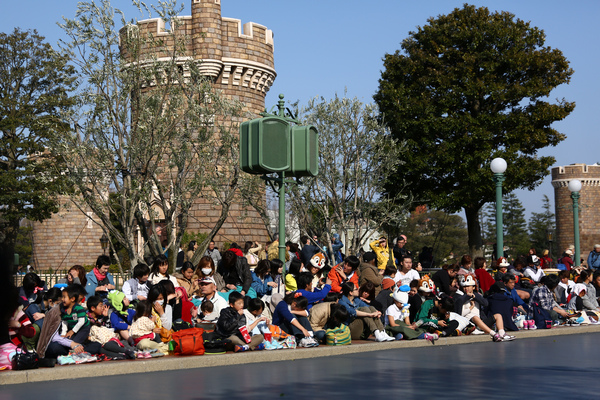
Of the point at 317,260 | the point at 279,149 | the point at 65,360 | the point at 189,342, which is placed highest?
the point at 279,149

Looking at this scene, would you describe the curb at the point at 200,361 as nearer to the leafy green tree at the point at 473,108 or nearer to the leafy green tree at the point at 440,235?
the leafy green tree at the point at 473,108

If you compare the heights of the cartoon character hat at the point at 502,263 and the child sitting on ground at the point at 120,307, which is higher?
the cartoon character hat at the point at 502,263

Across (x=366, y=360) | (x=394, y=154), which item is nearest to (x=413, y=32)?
(x=394, y=154)

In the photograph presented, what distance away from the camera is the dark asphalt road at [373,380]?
7.24 meters

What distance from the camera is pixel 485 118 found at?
106 feet

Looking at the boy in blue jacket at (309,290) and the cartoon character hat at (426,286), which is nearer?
the boy in blue jacket at (309,290)

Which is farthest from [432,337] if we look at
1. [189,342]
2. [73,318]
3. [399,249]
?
[399,249]

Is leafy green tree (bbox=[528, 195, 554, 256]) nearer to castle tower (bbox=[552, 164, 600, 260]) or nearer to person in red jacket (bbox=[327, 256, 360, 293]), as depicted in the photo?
castle tower (bbox=[552, 164, 600, 260])

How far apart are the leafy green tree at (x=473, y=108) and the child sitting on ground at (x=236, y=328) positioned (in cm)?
2252

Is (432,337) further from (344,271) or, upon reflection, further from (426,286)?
(344,271)

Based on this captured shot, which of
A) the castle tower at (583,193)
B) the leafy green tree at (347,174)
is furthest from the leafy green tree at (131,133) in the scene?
the castle tower at (583,193)

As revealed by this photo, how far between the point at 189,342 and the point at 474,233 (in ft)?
82.1

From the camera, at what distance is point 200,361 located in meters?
9.76

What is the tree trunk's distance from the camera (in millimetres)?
33062
